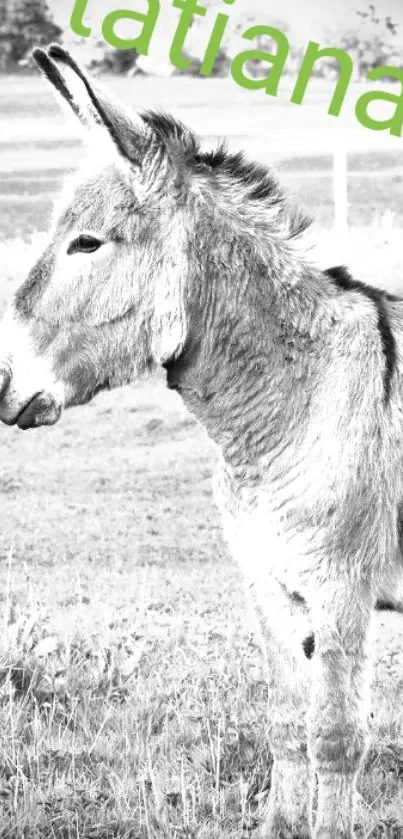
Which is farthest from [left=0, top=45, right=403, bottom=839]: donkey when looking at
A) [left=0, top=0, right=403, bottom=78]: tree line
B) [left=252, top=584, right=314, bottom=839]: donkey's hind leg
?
[left=0, top=0, right=403, bottom=78]: tree line

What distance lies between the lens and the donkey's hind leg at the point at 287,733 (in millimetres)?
3883

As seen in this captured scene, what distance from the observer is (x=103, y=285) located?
3.57m

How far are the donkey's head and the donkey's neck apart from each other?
0.47 ft

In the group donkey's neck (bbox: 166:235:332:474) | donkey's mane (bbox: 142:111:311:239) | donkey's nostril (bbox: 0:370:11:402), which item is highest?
donkey's mane (bbox: 142:111:311:239)

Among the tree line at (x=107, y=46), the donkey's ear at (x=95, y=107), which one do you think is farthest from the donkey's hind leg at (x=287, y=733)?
the tree line at (x=107, y=46)

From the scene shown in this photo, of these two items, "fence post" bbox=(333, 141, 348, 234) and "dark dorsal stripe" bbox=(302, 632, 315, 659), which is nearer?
"dark dorsal stripe" bbox=(302, 632, 315, 659)

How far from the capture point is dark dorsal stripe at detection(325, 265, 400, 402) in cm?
371

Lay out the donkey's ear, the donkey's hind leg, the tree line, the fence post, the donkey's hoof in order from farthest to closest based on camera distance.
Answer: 1. the tree line
2. the fence post
3. the donkey's hoof
4. the donkey's hind leg
5. the donkey's ear

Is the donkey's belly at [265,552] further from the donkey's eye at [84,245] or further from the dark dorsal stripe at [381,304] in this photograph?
the donkey's eye at [84,245]

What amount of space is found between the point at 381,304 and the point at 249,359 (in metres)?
0.52

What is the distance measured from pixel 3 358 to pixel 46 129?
19.0 m

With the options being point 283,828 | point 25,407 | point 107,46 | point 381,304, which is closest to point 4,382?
point 25,407

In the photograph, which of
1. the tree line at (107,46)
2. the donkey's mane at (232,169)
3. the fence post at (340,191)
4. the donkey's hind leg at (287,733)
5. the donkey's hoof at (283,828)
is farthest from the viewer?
the tree line at (107,46)

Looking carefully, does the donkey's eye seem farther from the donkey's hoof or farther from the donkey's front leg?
the donkey's hoof
